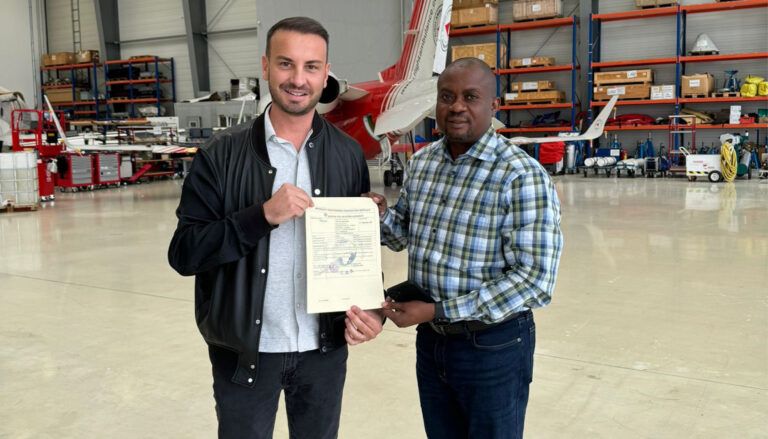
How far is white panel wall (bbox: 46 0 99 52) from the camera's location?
1163 inches

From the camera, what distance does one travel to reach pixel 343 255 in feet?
6.18

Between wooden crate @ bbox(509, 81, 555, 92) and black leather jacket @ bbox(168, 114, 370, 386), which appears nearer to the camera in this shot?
black leather jacket @ bbox(168, 114, 370, 386)

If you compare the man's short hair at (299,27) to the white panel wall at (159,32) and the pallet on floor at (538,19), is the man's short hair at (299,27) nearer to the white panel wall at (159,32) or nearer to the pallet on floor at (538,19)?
the pallet on floor at (538,19)

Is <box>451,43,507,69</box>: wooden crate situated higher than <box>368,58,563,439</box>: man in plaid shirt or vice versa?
<box>451,43,507,69</box>: wooden crate

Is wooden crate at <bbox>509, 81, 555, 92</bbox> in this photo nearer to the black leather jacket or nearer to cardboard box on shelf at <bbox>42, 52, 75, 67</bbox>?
cardboard box on shelf at <bbox>42, 52, 75, 67</bbox>

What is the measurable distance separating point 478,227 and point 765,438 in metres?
2.05

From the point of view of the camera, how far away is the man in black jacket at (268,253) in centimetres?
183

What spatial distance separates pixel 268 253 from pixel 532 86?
819 inches

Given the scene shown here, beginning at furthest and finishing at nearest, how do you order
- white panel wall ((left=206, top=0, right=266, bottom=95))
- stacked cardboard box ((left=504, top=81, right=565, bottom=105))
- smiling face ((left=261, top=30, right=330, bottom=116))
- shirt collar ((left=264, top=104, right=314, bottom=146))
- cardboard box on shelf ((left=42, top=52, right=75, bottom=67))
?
1. cardboard box on shelf ((left=42, top=52, right=75, bottom=67))
2. white panel wall ((left=206, top=0, right=266, bottom=95))
3. stacked cardboard box ((left=504, top=81, right=565, bottom=105))
4. shirt collar ((left=264, top=104, right=314, bottom=146))
5. smiling face ((left=261, top=30, right=330, bottom=116))

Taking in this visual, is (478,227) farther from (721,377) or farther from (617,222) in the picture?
(617,222)

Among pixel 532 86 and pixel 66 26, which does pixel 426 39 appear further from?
pixel 66 26

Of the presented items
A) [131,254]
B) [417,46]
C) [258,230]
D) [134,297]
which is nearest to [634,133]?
[417,46]

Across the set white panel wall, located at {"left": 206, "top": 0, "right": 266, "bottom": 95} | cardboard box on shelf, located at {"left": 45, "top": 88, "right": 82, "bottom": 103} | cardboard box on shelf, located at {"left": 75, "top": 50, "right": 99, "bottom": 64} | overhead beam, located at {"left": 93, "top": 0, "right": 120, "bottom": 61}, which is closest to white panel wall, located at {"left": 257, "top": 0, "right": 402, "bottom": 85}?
white panel wall, located at {"left": 206, "top": 0, "right": 266, "bottom": 95}

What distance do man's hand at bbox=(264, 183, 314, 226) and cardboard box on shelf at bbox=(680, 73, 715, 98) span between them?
65.8 ft
